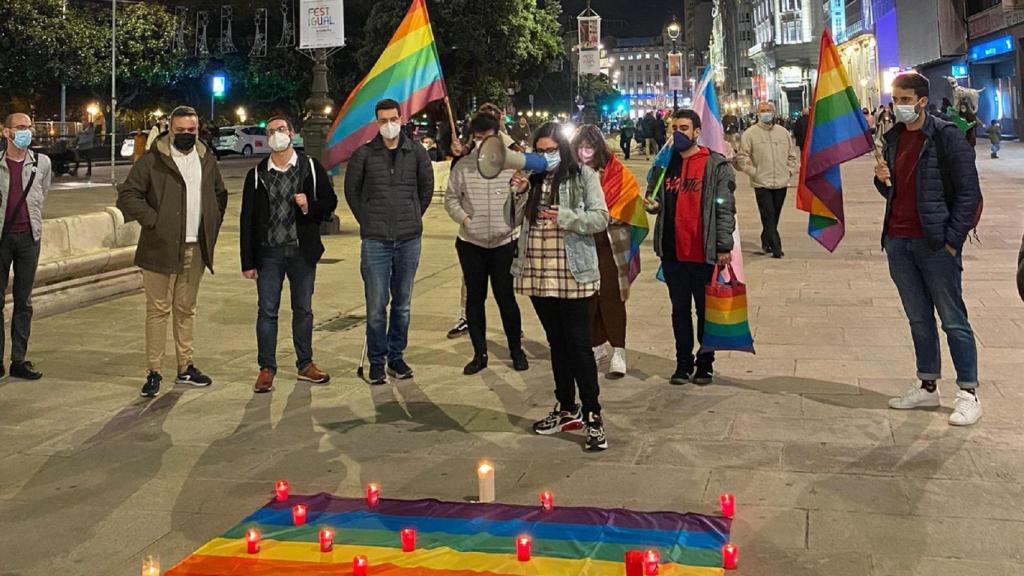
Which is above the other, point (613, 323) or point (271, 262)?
point (271, 262)

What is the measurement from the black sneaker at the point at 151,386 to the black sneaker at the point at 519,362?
100 inches

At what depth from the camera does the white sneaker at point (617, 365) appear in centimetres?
739

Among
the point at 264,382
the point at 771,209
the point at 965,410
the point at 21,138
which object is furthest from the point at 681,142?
the point at 771,209

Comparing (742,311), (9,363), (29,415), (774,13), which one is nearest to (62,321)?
(9,363)

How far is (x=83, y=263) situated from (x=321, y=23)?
21.7 ft

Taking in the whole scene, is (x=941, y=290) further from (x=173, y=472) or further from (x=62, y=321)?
(x=62, y=321)

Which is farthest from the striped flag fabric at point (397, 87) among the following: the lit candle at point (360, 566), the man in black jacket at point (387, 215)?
the lit candle at point (360, 566)

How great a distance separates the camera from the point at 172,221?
23.2ft

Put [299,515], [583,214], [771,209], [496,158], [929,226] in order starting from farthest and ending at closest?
[771,209] → [929,226] → [583,214] → [496,158] → [299,515]

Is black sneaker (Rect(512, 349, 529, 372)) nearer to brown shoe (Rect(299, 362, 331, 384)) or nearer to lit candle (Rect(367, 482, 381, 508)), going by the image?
brown shoe (Rect(299, 362, 331, 384))

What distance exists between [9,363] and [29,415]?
1481 mm

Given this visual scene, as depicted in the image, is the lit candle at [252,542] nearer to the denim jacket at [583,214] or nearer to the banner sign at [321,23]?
the denim jacket at [583,214]

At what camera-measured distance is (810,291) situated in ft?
34.7

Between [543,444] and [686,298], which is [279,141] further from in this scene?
[686,298]
